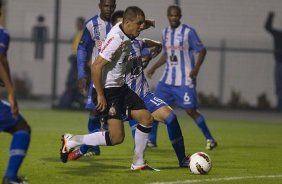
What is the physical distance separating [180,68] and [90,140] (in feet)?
16.4

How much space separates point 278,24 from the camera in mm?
27203

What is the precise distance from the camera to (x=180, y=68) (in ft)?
54.7

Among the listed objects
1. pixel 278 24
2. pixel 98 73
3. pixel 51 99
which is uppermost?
pixel 98 73

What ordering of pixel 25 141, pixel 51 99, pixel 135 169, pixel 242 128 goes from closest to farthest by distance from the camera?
pixel 25 141
pixel 135 169
pixel 242 128
pixel 51 99

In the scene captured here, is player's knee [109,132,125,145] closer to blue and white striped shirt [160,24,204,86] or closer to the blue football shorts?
the blue football shorts

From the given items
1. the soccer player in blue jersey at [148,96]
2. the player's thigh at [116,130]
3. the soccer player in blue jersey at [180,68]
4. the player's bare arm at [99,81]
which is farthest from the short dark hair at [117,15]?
the soccer player in blue jersey at [180,68]

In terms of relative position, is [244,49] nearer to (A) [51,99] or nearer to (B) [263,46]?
(B) [263,46]

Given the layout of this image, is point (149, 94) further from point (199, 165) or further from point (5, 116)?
point (5, 116)

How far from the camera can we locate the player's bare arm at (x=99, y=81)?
11398mm

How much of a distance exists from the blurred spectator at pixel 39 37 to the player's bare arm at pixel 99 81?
1677 cm

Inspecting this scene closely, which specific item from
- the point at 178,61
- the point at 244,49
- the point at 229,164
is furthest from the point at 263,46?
the point at 229,164

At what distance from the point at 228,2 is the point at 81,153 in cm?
1474

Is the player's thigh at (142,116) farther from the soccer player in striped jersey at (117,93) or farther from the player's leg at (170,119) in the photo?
the player's leg at (170,119)

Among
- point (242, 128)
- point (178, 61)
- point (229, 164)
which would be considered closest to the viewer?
point (229, 164)
